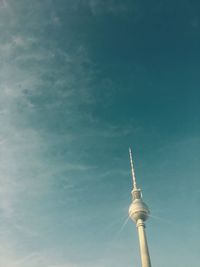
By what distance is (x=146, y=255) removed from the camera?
186500mm

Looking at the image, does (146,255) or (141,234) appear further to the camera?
(141,234)

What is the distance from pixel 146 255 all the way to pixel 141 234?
1512cm

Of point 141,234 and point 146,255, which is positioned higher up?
point 141,234

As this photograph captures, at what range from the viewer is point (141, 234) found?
19962 centimetres
